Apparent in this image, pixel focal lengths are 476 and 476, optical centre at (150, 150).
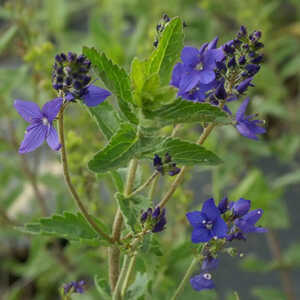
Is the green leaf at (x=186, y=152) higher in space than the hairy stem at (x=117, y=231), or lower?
higher

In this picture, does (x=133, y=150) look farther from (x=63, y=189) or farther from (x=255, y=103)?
(x=255, y=103)

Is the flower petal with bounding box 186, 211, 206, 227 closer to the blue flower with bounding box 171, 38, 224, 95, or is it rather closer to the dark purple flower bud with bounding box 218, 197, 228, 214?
the dark purple flower bud with bounding box 218, 197, 228, 214

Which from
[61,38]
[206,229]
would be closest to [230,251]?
[206,229]

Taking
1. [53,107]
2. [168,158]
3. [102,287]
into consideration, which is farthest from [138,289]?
[53,107]

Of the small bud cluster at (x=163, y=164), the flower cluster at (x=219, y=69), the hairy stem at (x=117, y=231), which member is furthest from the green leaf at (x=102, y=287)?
the flower cluster at (x=219, y=69)

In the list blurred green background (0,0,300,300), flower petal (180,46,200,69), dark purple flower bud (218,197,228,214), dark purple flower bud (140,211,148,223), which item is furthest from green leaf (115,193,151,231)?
blurred green background (0,0,300,300)

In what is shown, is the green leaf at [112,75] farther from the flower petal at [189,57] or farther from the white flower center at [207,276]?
the white flower center at [207,276]
